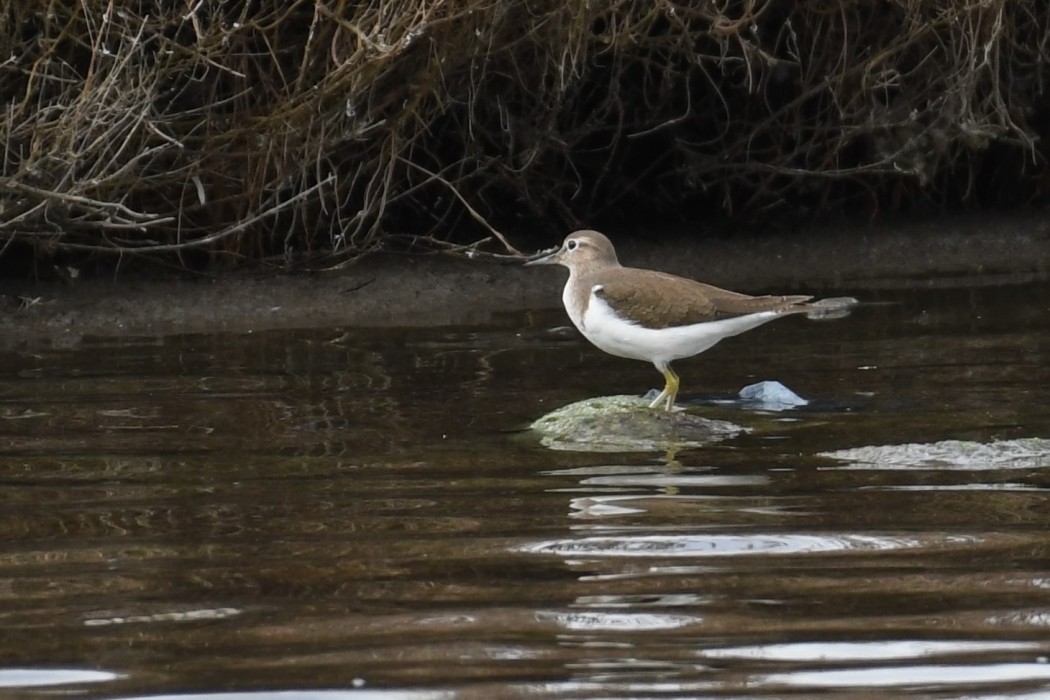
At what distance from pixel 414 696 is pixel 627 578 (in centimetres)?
100

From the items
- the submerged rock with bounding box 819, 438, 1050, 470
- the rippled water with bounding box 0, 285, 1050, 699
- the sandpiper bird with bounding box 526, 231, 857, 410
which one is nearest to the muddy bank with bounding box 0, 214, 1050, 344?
the rippled water with bounding box 0, 285, 1050, 699

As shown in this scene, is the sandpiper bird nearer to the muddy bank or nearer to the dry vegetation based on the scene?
the dry vegetation

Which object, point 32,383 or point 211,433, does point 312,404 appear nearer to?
point 211,433

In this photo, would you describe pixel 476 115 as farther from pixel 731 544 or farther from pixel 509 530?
pixel 731 544

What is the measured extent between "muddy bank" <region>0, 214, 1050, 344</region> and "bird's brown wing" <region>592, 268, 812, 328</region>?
2.50 m

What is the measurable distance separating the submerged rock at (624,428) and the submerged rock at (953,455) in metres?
0.64

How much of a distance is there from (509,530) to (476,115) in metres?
5.89

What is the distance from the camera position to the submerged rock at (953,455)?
5863 mm

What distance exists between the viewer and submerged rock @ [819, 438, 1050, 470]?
19.2 ft

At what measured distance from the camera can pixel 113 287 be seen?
394 inches

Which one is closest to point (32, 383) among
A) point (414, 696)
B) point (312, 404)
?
point (312, 404)

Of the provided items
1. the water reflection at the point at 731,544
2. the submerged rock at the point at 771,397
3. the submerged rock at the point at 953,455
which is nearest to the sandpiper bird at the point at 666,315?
the submerged rock at the point at 771,397

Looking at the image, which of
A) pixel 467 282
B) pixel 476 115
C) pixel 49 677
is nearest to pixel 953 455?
pixel 49 677

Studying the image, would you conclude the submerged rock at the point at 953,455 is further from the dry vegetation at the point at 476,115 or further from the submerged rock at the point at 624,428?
the dry vegetation at the point at 476,115
